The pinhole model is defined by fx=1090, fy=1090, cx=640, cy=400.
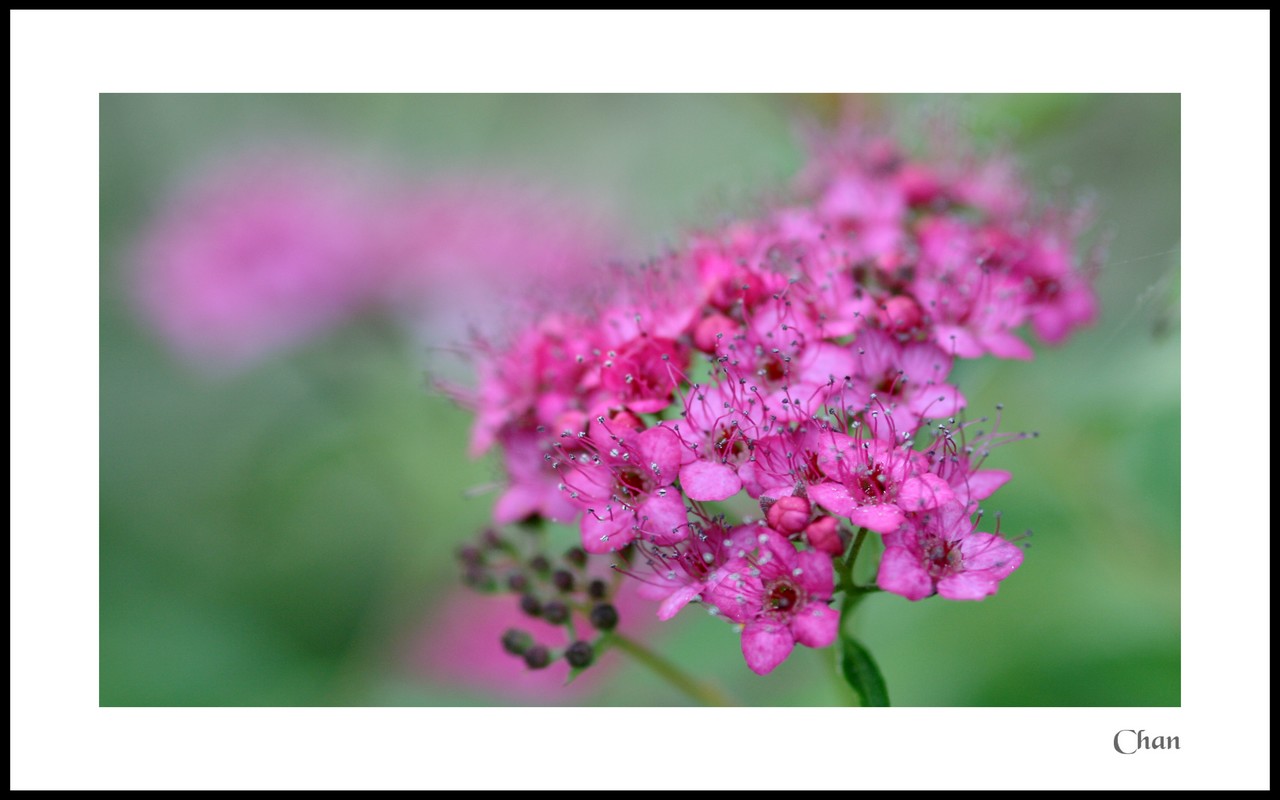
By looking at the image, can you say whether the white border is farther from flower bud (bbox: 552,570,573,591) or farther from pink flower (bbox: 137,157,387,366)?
pink flower (bbox: 137,157,387,366)

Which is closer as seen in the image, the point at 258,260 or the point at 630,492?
the point at 630,492

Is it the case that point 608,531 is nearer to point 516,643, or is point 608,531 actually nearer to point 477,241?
point 516,643

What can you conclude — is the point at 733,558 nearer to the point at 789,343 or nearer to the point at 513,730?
the point at 789,343

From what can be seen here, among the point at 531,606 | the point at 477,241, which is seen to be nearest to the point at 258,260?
the point at 477,241

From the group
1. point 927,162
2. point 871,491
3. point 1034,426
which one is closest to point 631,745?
point 871,491

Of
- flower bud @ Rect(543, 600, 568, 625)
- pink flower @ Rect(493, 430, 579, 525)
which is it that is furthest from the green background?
flower bud @ Rect(543, 600, 568, 625)

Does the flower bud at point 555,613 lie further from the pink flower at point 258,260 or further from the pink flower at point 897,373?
the pink flower at point 258,260
